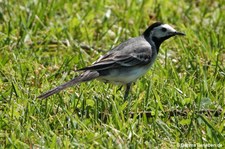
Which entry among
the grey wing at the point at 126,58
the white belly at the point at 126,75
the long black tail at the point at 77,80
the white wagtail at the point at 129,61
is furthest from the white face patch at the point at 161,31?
the long black tail at the point at 77,80

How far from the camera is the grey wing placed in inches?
296

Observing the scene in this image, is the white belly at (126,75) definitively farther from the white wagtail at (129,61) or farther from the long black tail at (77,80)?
the long black tail at (77,80)

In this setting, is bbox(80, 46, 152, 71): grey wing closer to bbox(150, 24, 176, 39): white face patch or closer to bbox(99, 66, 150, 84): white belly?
bbox(99, 66, 150, 84): white belly

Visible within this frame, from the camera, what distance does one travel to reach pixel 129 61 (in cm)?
773

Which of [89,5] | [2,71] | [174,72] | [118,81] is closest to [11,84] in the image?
[2,71]

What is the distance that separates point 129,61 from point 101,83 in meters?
0.40

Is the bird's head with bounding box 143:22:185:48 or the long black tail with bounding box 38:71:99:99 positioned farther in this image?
the bird's head with bounding box 143:22:185:48

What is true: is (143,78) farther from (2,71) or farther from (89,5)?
(89,5)

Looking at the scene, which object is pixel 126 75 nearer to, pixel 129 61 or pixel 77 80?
pixel 129 61

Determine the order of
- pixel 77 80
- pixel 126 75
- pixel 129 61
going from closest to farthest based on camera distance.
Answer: pixel 77 80 < pixel 126 75 < pixel 129 61

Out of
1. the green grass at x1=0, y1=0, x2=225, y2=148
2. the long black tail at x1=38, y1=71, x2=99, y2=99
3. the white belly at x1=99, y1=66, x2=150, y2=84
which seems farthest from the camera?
the white belly at x1=99, y1=66, x2=150, y2=84

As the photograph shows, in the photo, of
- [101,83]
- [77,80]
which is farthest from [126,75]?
[77,80]

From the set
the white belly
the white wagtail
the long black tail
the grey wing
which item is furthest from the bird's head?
the long black tail

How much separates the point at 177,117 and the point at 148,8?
151 inches
